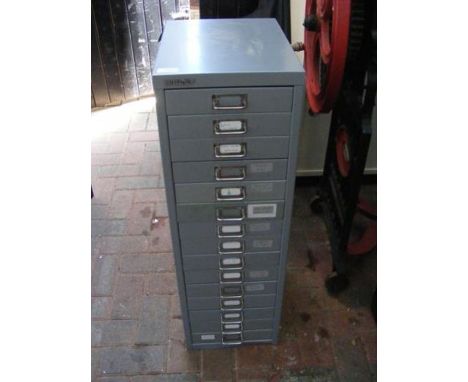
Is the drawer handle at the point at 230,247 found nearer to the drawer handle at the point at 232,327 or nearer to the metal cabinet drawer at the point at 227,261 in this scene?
the metal cabinet drawer at the point at 227,261

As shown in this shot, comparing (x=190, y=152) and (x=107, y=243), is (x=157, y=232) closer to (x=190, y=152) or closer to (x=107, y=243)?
(x=107, y=243)

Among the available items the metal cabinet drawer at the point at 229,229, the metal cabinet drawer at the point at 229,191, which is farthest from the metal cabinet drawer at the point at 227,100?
the metal cabinet drawer at the point at 229,229

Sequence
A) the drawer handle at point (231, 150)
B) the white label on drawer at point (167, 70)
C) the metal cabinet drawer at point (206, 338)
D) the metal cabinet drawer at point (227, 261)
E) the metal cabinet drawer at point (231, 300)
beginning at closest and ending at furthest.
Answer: the white label on drawer at point (167, 70), the drawer handle at point (231, 150), the metal cabinet drawer at point (227, 261), the metal cabinet drawer at point (231, 300), the metal cabinet drawer at point (206, 338)

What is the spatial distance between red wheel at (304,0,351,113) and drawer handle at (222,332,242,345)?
942mm

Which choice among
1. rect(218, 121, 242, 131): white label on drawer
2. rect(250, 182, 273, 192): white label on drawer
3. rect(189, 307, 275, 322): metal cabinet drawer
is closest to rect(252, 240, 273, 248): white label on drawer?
rect(250, 182, 273, 192): white label on drawer

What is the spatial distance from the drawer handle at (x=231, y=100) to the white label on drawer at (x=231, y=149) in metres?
0.11

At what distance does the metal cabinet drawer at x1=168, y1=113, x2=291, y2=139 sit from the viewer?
1.06 meters

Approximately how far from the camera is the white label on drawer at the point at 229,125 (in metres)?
1.07

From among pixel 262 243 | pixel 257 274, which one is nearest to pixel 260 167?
pixel 262 243

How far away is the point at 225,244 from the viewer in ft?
4.34

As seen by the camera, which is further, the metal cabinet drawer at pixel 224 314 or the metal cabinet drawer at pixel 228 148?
the metal cabinet drawer at pixel 224 314

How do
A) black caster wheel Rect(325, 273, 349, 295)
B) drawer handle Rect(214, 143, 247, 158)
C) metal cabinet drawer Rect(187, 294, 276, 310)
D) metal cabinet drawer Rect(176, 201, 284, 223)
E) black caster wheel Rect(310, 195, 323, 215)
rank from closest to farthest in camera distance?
drawer handle Rect(214, 143, 247, 158) < metal cabinet drawer Rect(176, 201, 284, 223) < metal cabinet drawer Rect(187, 294, 276, 310) < black caster wheel Rect(325, 273, 349, 295) < black caster wheel Rect(310, 195, 323, 215)

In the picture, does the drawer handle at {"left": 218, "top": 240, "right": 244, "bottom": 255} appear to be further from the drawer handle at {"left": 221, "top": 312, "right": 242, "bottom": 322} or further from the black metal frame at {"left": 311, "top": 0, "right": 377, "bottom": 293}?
the black metal frame at {"left": 311, "top": 0, "right": 377, "bottom": 293}

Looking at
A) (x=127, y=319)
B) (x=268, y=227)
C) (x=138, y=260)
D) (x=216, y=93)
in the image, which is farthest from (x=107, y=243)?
(x=216, y=93)
